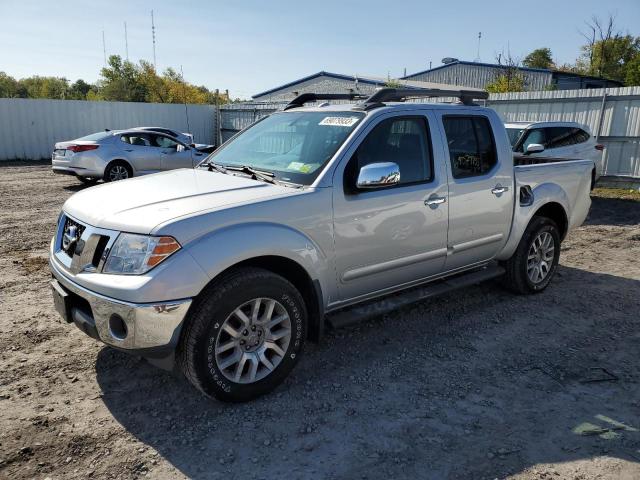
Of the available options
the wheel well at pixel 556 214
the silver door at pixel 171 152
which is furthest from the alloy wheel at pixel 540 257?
the silver door at pixel 171 152

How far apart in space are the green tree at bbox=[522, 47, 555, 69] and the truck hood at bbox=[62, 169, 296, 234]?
188ft

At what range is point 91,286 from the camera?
2.97 meters

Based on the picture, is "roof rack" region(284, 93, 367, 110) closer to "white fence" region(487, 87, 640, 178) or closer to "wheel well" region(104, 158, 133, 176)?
"wheel well" region(104, 158, 133, 176)

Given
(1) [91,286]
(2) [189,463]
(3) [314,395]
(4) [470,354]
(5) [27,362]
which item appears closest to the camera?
(2) [189,463]

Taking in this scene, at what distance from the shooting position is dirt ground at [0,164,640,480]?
2.76m

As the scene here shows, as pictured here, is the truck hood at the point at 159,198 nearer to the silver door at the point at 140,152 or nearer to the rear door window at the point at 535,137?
the rear door window at the point at 535,137

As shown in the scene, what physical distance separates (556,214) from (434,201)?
2255mm

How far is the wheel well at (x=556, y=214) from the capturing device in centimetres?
544

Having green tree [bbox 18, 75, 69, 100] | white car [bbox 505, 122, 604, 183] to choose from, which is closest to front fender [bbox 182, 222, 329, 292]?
white car [bbox 505, 122, 604, 183]

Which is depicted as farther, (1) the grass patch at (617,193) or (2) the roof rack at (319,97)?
(1) the grass patch at (617,193)

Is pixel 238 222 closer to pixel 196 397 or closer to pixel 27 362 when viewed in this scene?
pixel 196 397

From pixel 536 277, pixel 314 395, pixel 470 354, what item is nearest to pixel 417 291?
pixel 470 354

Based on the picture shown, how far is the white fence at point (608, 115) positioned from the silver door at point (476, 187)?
1006 cm

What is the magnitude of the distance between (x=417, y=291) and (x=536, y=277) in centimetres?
181
